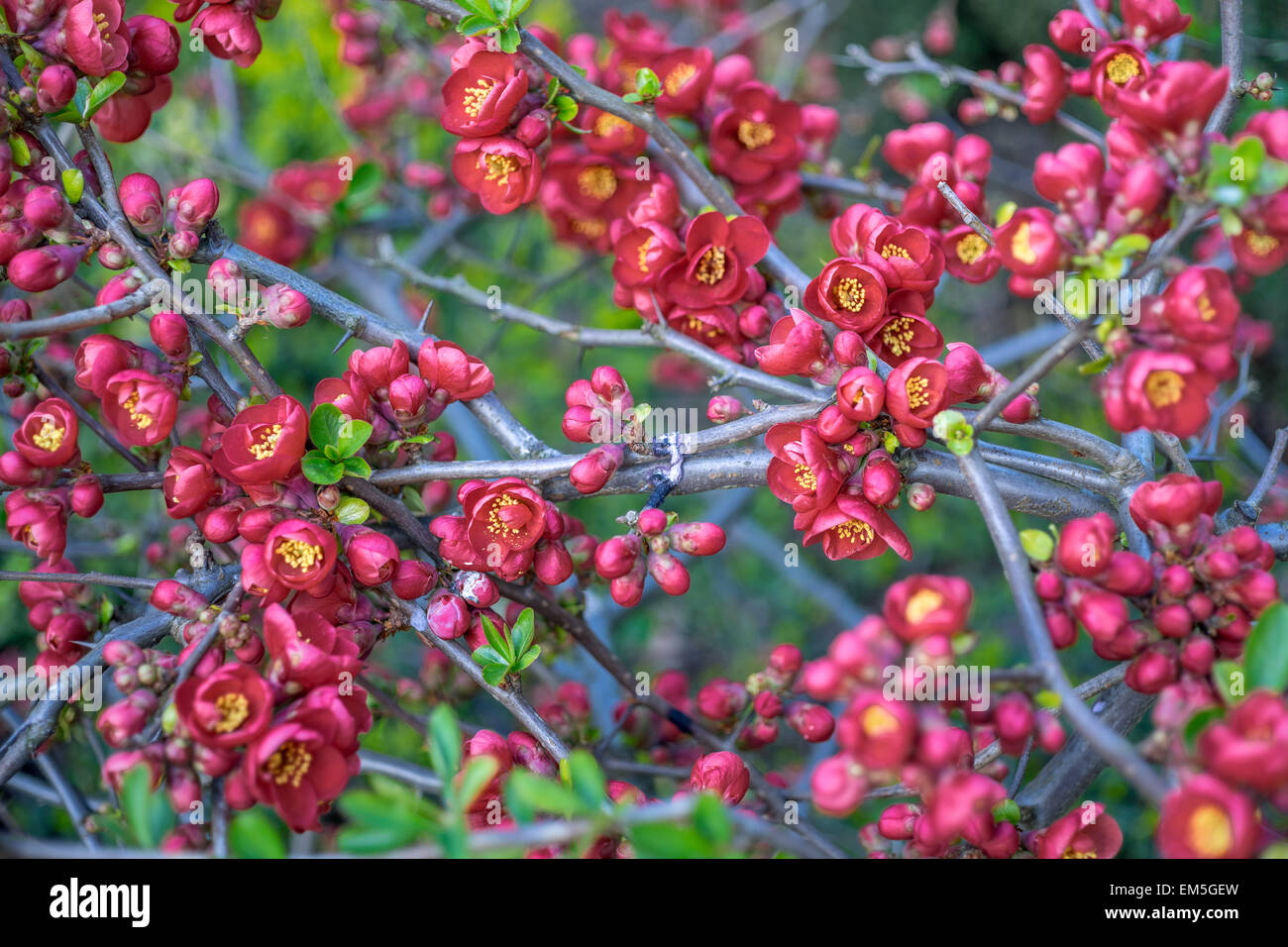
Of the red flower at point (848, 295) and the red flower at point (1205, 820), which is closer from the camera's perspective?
the red flower at point (1205, 820)

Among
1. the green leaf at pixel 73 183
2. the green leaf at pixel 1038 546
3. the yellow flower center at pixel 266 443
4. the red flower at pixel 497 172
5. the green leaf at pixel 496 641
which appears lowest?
the green leaf at pixel 496 641

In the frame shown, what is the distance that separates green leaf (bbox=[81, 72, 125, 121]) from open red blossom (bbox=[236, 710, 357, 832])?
0.87 metres

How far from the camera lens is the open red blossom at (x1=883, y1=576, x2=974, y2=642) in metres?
0.88

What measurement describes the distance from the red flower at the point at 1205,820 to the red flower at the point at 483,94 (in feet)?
3.83

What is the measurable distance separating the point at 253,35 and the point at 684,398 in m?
2.45

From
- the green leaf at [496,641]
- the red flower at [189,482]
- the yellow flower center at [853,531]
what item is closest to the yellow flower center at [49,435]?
the red flower at [189,482]

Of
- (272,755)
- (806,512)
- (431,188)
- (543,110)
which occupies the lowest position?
(272,755)

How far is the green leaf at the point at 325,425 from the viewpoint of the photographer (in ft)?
3.90

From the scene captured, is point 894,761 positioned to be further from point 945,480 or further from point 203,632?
point 203,632

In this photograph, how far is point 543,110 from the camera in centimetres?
144

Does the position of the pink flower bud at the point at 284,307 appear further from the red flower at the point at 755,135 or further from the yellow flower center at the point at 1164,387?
the yellow flower center at the point at 1164,387
